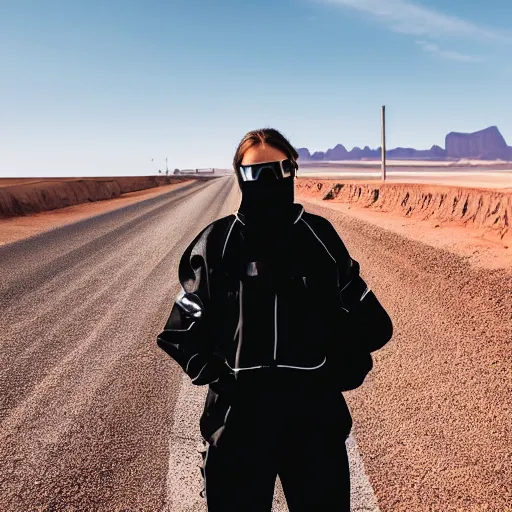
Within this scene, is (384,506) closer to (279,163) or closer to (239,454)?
(239,454)

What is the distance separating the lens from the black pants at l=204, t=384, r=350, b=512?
157 cm

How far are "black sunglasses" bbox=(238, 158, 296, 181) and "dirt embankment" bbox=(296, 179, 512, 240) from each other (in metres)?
12.9

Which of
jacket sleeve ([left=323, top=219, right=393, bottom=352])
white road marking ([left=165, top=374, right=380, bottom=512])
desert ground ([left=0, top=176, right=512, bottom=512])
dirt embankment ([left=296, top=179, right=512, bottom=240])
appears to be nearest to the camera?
jacket sleeve ([left=323, top=219, right=393, bottom=352])

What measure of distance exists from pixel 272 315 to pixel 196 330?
271 millimetres

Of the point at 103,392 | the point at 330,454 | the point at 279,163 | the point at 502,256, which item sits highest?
the point at 279,163

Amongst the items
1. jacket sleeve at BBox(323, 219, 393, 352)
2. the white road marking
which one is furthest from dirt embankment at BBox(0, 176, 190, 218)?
jacket sleeve at BBox(323, 219, 393, 352)

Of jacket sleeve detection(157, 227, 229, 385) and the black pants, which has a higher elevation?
jacket sleeve detection(157, 227, 229, 385)

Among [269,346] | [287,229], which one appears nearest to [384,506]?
[269,346]

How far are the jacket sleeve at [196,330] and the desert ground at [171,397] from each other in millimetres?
1656

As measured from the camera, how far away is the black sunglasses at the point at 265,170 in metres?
1.63

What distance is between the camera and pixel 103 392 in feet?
15.0

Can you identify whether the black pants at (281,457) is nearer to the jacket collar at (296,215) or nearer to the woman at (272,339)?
the woman at (272,339)

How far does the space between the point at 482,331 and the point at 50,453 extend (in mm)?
4910

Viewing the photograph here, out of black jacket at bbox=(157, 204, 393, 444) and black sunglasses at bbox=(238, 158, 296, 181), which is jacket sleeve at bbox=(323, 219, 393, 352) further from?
black sunglasses at bbox=(238, 158, 296, 181)
